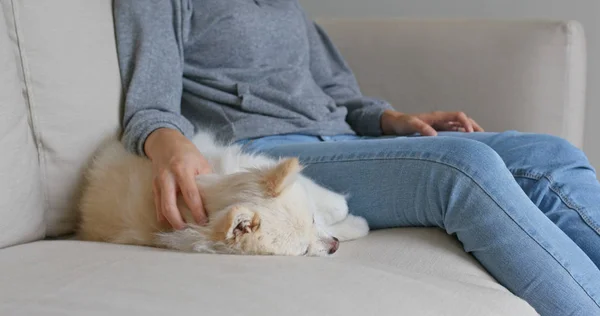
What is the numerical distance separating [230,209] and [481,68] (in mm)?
1230

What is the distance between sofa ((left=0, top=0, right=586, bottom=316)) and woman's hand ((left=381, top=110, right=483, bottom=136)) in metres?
0.30

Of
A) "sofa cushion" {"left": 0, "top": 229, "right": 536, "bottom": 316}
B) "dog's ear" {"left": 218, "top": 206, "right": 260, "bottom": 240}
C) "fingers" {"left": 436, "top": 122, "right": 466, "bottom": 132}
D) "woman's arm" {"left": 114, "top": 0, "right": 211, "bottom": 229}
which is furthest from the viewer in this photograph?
"fingers" {"left": 436, "top": 122, "right": 466, "bottom": 132}

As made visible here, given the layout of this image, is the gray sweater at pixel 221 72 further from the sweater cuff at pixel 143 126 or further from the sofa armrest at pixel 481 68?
the sofa armrest at pixel 481 68

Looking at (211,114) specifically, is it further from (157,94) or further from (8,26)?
(8,26)

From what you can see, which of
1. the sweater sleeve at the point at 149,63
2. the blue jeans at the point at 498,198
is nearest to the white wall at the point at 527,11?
the blue jeans at the point at 498,198

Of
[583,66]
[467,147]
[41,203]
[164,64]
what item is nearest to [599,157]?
[583,66]

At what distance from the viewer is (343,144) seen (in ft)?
5.01

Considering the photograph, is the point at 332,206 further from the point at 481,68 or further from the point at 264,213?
the point at 481,68

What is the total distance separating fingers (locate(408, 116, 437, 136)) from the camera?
1791 millimetres

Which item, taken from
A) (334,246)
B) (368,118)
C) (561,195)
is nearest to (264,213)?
(334,246)

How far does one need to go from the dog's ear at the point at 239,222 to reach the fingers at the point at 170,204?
0.10 meters

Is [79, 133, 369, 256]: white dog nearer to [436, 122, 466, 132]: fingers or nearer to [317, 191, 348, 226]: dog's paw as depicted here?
[317, 191, 348, 226]: dog's paw

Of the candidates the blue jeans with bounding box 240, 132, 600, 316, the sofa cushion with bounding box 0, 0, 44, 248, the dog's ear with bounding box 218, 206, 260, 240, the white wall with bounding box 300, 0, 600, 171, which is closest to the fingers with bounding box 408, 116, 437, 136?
the blue jeans with bounding box 240, 132, 600, 316

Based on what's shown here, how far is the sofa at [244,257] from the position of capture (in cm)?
101
